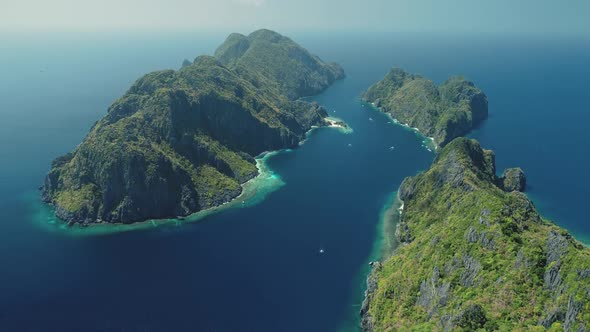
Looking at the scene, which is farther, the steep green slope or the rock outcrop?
the rock outcrop

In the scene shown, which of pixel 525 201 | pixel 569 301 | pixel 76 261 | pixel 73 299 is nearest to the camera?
pixel 569 301

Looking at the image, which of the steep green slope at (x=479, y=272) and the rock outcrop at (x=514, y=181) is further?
the rock outcrop at (x=514, y=181)

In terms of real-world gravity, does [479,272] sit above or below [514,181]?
below

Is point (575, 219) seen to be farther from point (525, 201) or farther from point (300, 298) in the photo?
point (300, 298)

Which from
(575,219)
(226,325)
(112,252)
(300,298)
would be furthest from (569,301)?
(112,252)

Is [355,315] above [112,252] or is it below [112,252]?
above

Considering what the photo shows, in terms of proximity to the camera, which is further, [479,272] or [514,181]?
[514,181]

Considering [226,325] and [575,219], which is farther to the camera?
[575,219]

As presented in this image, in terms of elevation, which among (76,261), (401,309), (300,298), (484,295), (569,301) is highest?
(569,301)
